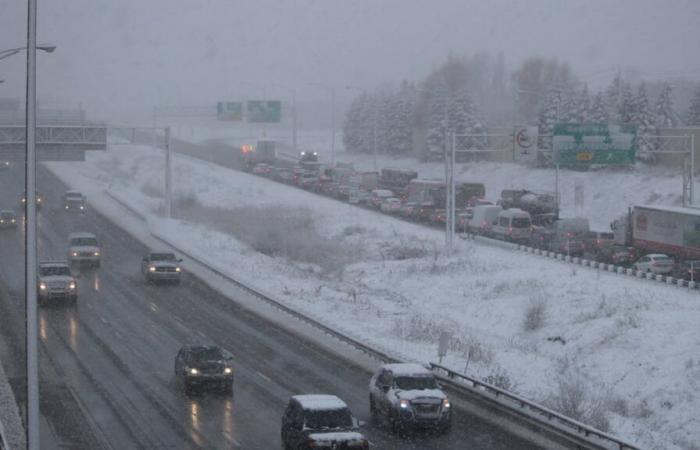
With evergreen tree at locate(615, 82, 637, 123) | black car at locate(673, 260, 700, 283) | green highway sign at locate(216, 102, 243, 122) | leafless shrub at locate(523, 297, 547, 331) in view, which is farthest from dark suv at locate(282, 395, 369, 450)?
green highway sign at locate(216, 102, 243, 122)

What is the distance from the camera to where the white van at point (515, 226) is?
4803 cm

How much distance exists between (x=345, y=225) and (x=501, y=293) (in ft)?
73.6

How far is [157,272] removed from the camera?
37531 millimetres

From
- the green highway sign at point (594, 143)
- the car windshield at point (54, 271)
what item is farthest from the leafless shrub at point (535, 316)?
the car windshield at point (54, 271)

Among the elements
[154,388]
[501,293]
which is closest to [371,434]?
[154,388]

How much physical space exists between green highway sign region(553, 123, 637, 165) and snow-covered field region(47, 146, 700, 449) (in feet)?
21.7

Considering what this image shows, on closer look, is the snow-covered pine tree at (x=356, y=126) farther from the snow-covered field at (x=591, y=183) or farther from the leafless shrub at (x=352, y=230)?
the leafless shrub at (x=352, y=230)

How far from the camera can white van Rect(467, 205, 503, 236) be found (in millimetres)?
50938

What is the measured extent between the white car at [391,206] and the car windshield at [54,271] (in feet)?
104

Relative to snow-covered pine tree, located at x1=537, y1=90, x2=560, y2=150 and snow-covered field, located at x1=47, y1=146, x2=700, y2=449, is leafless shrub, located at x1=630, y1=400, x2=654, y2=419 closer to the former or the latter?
snow-covered field, located at x1=47, y1=146, x2=700, y2=449

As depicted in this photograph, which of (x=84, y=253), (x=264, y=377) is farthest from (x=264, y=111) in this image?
(x=264, y=377)

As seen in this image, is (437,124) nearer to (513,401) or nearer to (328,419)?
(513,401)

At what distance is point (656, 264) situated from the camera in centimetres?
3738

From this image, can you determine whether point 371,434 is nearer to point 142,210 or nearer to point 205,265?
point 205,265
